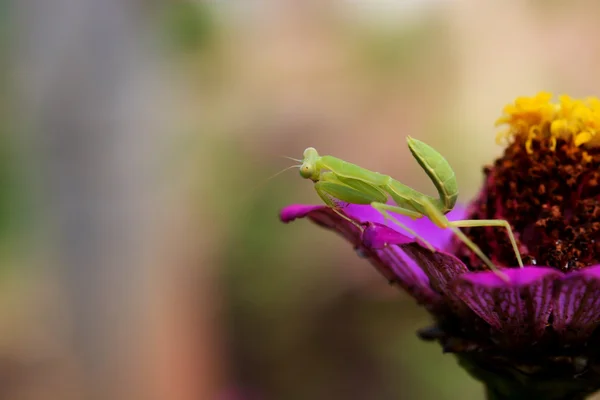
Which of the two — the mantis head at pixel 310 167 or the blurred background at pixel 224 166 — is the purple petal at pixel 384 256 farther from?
the blurred background at pixel 224 166

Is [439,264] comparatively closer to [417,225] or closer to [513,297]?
[513,297]

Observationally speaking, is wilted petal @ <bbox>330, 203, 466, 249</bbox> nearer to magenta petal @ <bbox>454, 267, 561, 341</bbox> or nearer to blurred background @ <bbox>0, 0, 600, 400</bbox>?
magenta petal @ <bbox>454, 267, 561, 341</bbox>

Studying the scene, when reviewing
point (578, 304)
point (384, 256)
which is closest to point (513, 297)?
point (578, 304)

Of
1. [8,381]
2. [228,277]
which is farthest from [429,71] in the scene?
[8,381]

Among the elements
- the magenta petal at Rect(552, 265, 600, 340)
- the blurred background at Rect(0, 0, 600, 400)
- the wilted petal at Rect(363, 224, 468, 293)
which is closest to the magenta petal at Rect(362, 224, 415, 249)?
the wilted petal at Rect(363, 224, 468, 293)

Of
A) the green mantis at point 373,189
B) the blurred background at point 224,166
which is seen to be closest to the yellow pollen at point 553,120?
the green mantis at point 373,189
